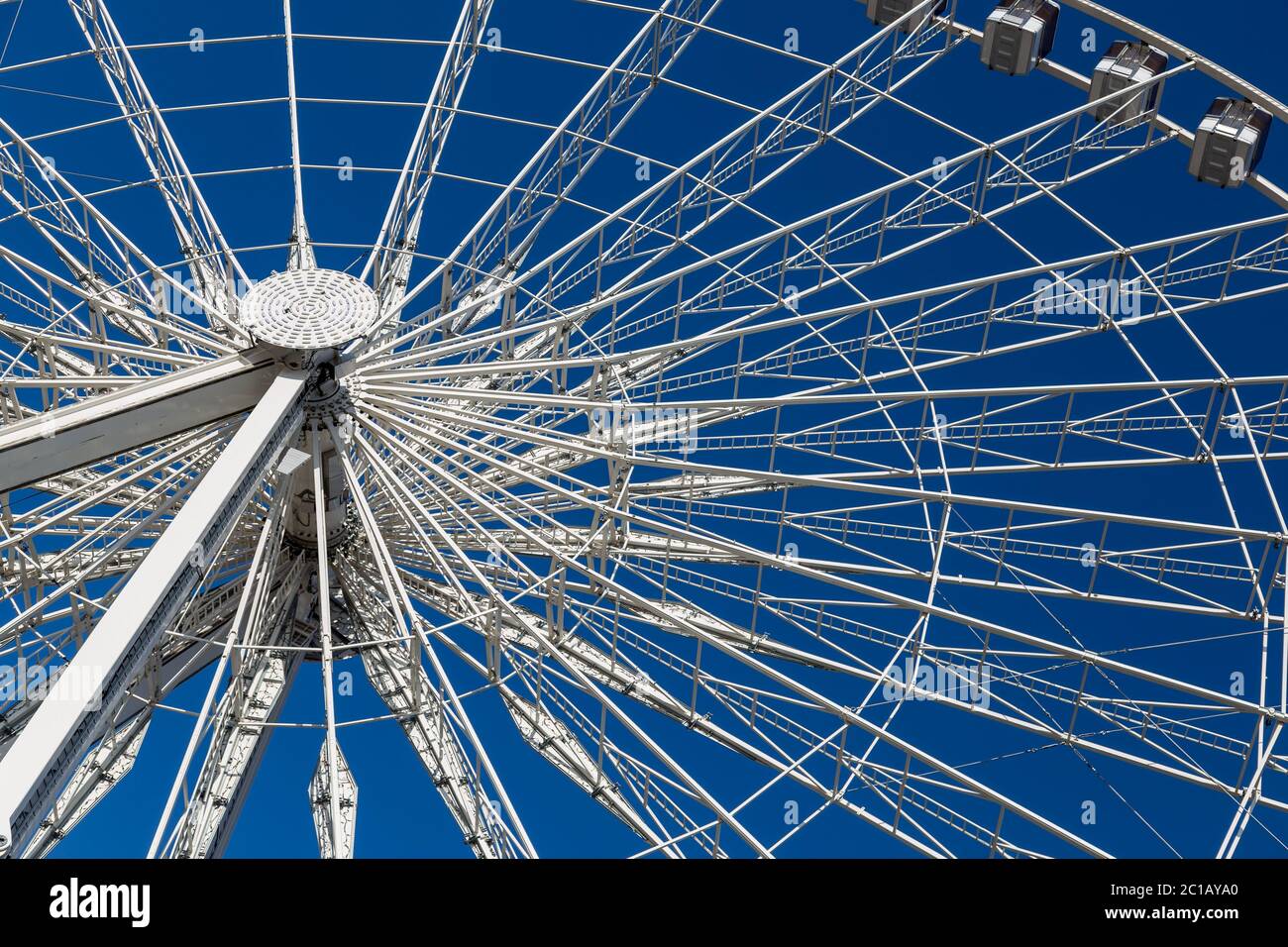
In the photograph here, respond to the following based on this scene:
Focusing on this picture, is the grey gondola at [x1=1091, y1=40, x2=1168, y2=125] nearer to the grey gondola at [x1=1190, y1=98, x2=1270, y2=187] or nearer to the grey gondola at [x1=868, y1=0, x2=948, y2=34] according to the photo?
the grey gondola at [x1=1190, y1=98, x2=1270, y2=187]

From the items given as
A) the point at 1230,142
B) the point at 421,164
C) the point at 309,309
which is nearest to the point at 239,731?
the point at 309,309

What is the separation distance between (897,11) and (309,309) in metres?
19.3

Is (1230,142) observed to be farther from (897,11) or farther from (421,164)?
(421,164)

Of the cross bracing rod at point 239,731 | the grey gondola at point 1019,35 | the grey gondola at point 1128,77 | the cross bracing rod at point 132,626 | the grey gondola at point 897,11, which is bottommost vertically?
the cross bracing rod at point 239,731

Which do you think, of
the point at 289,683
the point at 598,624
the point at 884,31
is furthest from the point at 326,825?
the point at 884,31

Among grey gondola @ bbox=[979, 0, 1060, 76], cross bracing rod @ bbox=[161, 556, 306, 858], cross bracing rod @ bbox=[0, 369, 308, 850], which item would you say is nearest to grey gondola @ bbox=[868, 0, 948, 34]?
grey gondola @ bbox=[979, 0, 1060, 76]

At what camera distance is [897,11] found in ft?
141

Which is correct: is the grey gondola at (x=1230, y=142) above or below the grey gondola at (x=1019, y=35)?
below

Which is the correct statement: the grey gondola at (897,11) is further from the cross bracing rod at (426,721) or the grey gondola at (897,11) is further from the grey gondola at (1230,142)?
the cross bracing rod at (426,721)

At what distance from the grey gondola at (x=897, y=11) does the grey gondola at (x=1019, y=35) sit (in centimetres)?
152

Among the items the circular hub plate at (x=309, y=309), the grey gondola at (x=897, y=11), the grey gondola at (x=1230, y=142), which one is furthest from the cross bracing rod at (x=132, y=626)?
the grey gondola at (x=1230, y=142)

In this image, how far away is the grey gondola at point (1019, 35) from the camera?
40.7 meters
